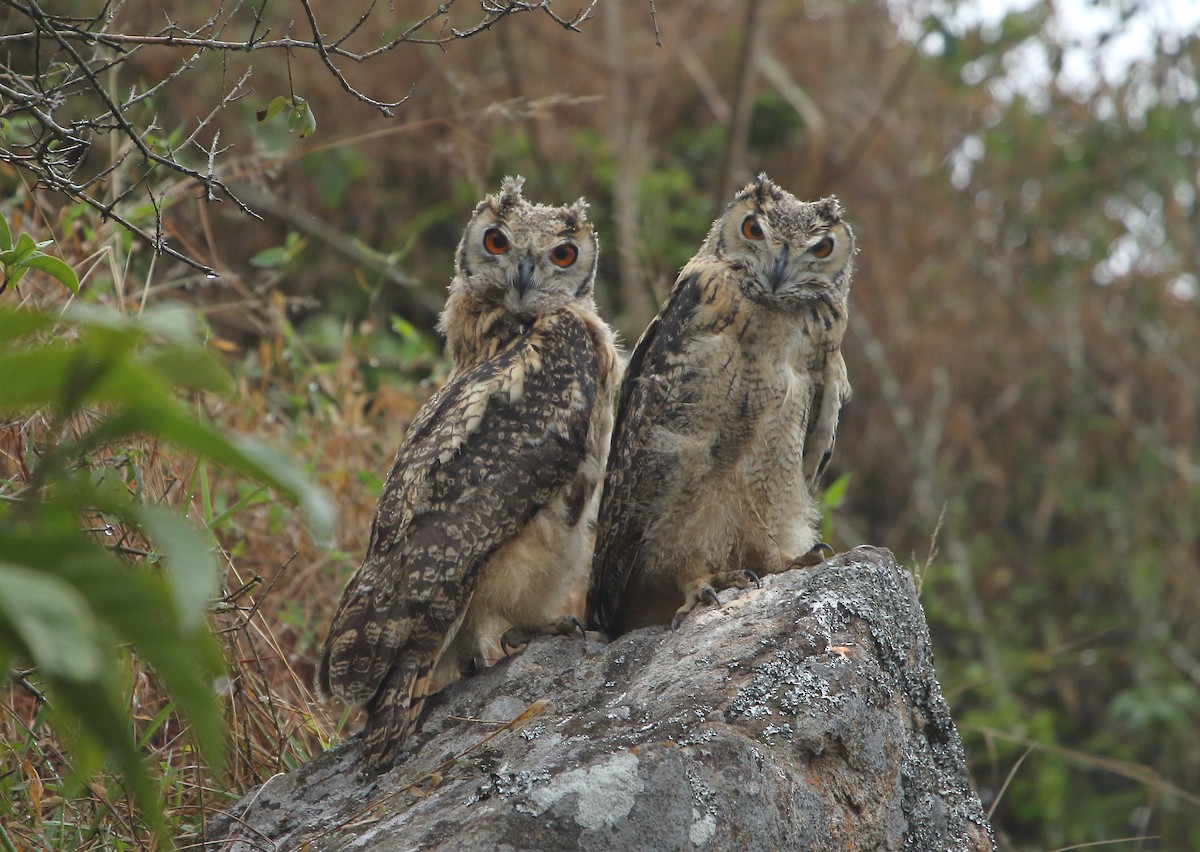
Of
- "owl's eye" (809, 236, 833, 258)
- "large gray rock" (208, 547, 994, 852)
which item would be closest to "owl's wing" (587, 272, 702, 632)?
"owl's eye" (809, 236, 833, 258)

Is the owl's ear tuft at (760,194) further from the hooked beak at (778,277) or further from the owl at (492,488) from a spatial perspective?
the owl at (492,488)

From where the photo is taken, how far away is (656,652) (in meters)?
2.71

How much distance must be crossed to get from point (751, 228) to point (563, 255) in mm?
598

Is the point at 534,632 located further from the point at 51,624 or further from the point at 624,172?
the point at 624,172

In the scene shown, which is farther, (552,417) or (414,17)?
(414,17)

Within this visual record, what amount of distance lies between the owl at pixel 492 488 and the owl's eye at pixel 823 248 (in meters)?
0.67

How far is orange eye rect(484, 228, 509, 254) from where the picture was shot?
3.70 metres

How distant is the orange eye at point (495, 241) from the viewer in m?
3.70

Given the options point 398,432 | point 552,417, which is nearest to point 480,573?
point 552,417

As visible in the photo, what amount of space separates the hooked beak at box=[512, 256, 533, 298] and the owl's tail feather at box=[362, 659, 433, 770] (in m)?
1.22

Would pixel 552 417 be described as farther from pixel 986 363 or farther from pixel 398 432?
pixel 986 363

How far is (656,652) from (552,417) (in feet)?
2.84

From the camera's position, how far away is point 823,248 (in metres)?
3.43

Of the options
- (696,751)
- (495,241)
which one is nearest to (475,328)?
(495,241)
